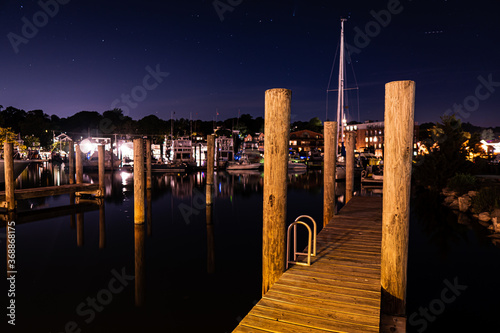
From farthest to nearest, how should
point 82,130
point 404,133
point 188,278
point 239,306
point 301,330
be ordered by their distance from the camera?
1. point 82,130
2. point 188,278
3. point 239,306
4. point 404,133
5. point 301,330

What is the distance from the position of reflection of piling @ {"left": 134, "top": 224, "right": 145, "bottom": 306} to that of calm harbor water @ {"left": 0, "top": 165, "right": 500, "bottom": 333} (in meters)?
0.06

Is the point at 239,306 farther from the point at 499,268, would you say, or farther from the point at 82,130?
the point at 82,130

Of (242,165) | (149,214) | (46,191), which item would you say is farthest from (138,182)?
(242,165)

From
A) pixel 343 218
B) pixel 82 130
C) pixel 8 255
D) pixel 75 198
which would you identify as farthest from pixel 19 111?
pixel 343 218

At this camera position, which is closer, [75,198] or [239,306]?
[239,306]

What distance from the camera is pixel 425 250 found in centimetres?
1336

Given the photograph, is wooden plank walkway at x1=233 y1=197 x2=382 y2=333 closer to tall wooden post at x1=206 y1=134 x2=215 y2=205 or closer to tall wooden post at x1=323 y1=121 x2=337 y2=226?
tall wooden post at x1=323 y1=121 x2=337 y2=226

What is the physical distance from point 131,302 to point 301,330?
587 cm

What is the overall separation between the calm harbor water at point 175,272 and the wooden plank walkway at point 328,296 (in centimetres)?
221

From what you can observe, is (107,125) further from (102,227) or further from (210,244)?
(210,244)

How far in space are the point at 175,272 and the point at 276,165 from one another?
6.71m

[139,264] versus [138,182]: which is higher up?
[138,182]

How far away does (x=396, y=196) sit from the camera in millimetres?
5375

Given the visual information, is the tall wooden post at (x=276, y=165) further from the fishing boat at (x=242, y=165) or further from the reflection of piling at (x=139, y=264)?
the fishing boat at (x=242, y=165)
